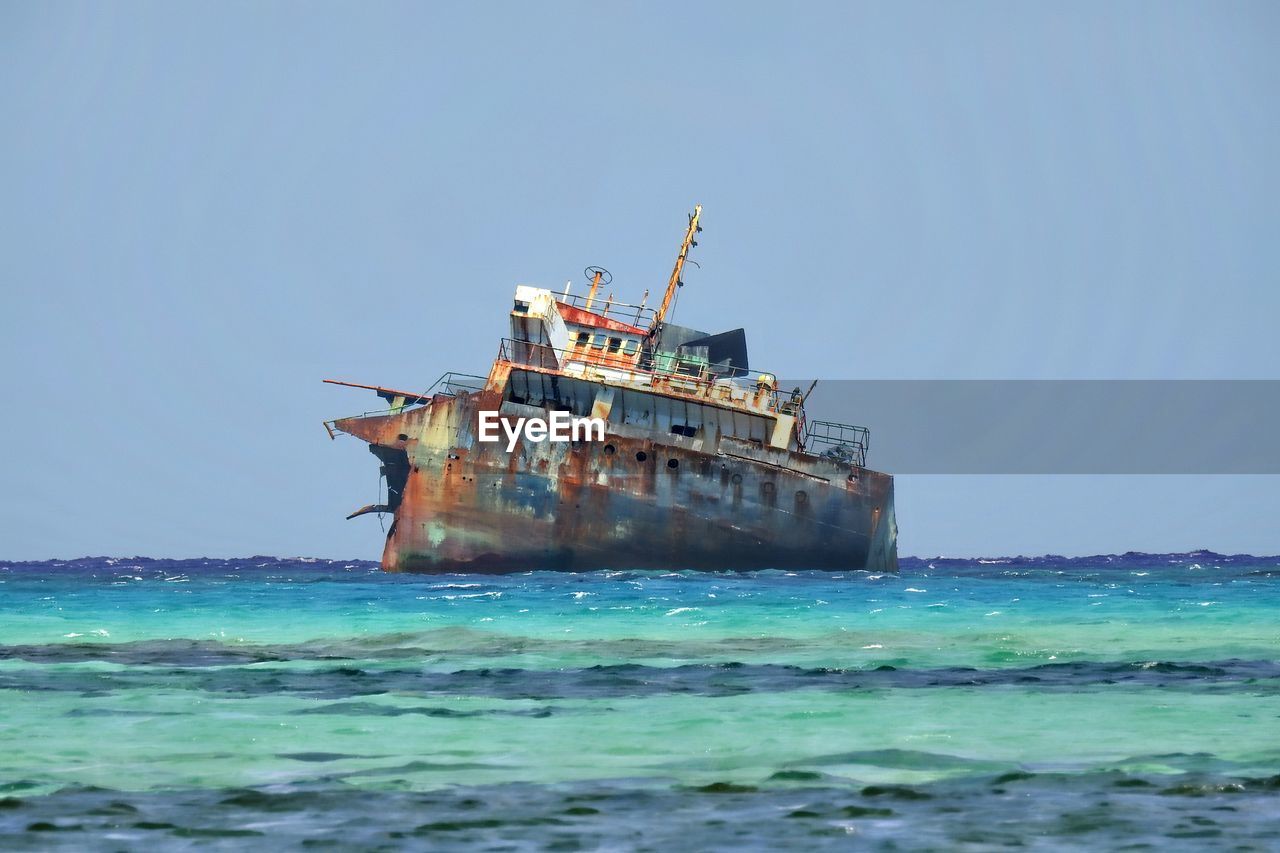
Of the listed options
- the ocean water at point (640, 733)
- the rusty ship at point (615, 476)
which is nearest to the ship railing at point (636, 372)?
the rusty ship at point (615, 476)

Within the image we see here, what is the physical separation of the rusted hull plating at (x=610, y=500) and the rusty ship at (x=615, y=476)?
4 cm

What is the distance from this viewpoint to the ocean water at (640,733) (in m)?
11.0

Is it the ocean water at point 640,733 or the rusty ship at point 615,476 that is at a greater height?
the rusty ship at point 615,476

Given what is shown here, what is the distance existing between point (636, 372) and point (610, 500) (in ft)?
14.0

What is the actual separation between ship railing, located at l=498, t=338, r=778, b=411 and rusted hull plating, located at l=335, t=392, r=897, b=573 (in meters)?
1.71

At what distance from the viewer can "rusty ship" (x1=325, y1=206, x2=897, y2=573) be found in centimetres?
4756

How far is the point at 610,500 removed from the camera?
4778cm

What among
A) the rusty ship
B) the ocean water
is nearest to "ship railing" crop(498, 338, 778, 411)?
the rusty ship

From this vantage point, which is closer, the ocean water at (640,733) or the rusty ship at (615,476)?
the ocean water at (640,733)

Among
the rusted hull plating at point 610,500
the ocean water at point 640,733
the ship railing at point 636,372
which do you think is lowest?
the ocean water at point 640,733

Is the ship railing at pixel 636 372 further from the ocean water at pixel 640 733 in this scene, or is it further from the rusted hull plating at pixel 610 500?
the ocean water at pixel 640 733

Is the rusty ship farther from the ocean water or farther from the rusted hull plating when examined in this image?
the ocean water

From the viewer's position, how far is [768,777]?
42.4ft

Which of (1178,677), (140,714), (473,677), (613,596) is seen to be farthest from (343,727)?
(613,596)
